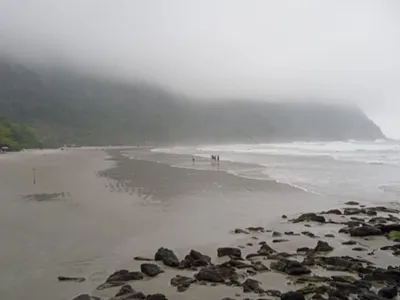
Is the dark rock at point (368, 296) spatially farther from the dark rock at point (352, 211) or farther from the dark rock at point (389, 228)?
the dark rock at point (352, 211)

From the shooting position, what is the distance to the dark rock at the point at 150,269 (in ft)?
32.3

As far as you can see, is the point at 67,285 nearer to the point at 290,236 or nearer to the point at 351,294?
the point at 351,294

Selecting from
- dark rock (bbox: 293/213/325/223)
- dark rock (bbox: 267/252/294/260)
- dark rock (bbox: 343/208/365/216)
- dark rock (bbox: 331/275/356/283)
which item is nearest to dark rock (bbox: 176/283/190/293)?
dark rock (bbox: 267/252/294/260)

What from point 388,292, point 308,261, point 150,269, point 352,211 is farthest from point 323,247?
point 352,211

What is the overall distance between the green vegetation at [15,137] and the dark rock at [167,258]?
8890 centimetres

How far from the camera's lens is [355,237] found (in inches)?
549

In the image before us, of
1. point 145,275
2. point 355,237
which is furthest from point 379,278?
point 145,275

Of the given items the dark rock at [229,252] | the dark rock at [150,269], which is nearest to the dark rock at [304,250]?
the dark rock at [229,252]

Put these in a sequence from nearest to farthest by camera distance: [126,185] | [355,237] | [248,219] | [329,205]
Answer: [355,237] → [248,219] → [329,205] → [126,185]

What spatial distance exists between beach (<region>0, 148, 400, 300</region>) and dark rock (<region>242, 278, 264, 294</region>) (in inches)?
9.0

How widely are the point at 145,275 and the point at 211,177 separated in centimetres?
2379

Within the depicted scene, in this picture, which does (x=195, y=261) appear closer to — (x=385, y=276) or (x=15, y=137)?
(x=385, y=276)

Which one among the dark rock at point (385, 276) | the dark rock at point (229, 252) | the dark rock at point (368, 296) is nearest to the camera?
the dark rock at point (368, 296)

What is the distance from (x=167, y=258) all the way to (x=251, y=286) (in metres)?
2.86
